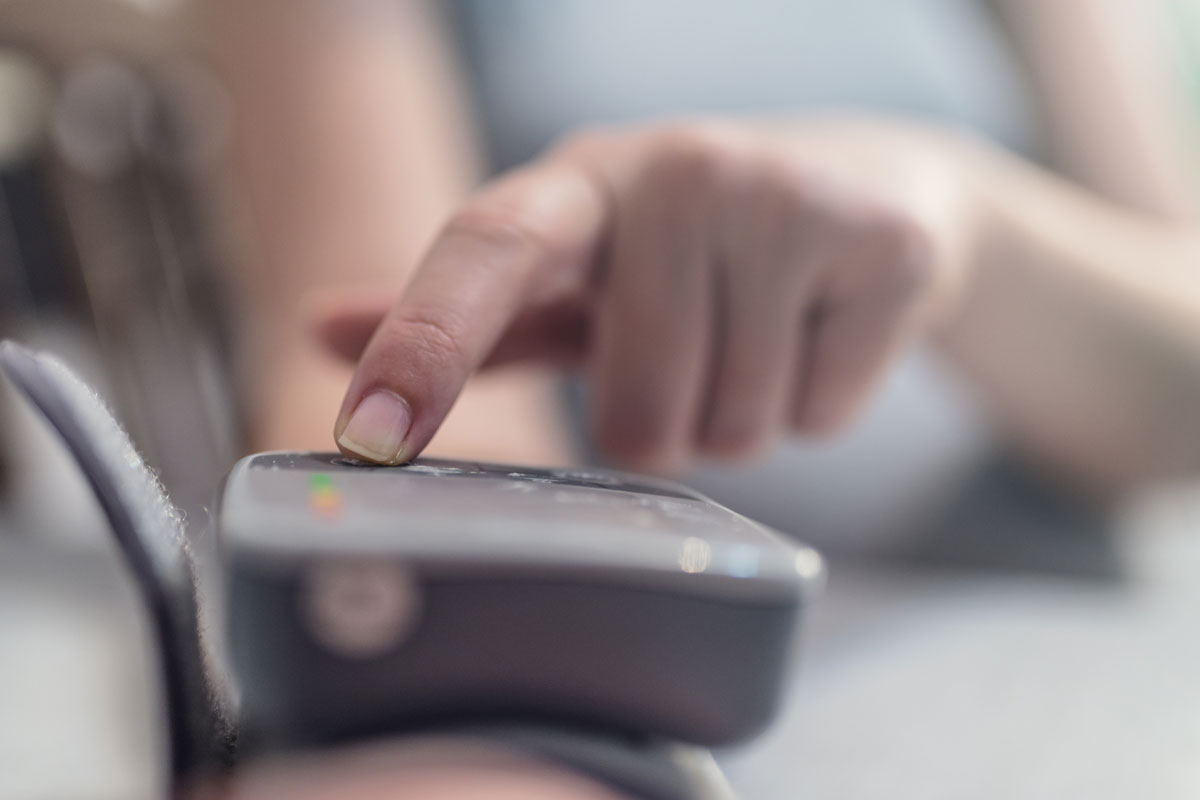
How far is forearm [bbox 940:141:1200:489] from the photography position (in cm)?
48

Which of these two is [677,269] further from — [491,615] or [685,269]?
[491,615]

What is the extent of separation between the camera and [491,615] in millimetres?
102

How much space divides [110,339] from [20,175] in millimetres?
142

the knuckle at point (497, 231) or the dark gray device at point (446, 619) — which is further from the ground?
the knuckle at point (497, 231)

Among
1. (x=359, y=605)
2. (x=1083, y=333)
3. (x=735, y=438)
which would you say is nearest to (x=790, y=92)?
(x=1083, y=333)

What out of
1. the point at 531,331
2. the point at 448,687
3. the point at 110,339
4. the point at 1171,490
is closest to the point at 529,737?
the point at 448,687

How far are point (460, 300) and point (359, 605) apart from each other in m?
0.11

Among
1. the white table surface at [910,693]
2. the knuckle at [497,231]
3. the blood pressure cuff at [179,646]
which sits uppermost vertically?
the knuckle at [497,231]

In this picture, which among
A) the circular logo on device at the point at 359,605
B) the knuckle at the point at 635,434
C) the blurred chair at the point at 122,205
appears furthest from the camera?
the blurred chair at the point at 122,205

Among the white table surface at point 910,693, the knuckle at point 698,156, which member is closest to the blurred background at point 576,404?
the white table surface at point 910,693

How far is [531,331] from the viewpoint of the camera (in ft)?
1.09

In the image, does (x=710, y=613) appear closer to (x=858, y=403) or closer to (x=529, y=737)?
(x=529, y=737)

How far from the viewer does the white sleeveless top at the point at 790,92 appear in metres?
0.53

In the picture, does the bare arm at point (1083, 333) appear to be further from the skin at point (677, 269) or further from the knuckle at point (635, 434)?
the knuckle at point (635, 434)
